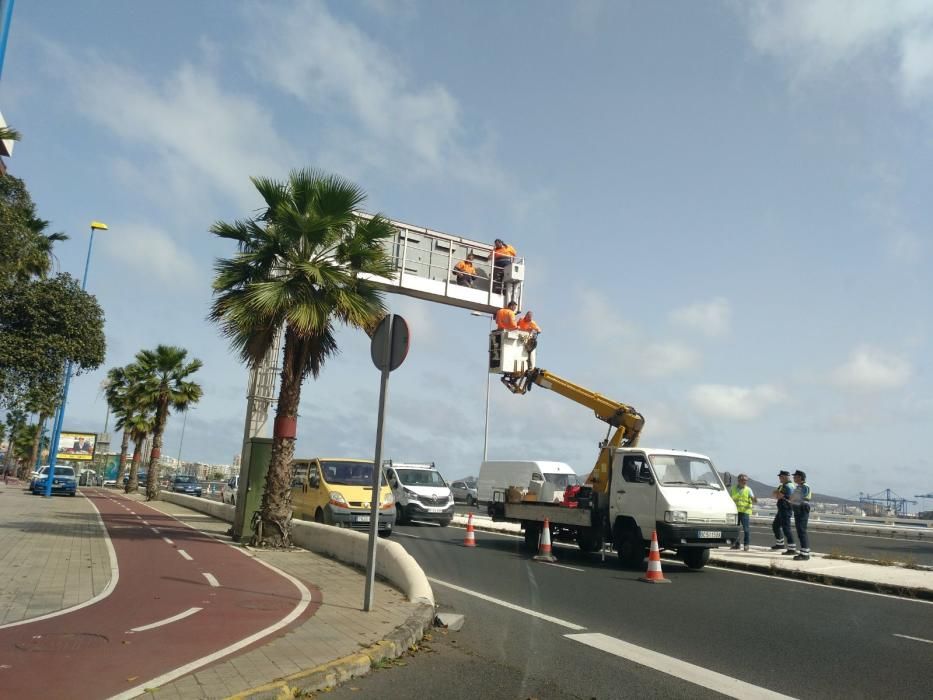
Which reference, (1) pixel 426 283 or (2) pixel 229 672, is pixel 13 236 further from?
(2) pixel 229 672

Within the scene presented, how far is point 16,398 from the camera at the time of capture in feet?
70.0

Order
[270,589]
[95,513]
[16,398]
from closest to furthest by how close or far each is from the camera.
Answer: [270,589] → [16,398] → [95,513]

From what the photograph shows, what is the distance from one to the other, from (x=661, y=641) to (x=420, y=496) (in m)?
17.8

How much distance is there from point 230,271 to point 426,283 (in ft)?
18.3

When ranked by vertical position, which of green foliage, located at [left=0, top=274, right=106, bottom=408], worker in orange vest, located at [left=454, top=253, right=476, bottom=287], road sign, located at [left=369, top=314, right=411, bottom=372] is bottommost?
road sign, located at [left=369, top=314, right=411, bottom=372]

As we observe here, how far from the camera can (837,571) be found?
13.6 meters

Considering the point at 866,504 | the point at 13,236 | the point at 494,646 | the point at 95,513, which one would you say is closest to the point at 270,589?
the point at 494,646

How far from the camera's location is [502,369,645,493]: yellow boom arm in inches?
639

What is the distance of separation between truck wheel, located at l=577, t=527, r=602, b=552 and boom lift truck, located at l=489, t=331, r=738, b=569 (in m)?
0.02

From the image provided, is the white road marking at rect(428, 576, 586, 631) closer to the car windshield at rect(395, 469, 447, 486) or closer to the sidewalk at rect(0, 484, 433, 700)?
the sidewalk at rect(0, 484, 433, 700)

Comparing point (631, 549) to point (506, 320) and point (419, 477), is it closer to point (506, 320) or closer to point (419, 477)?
point (506, 320)

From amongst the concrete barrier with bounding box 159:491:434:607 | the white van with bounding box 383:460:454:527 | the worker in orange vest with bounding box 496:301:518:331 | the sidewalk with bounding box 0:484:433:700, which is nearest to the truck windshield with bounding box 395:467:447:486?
the white van with bounding box 383:460:454:527

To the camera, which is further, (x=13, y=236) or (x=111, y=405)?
(x=111, y=405)

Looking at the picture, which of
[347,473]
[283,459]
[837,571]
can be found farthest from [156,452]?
[837,571]
